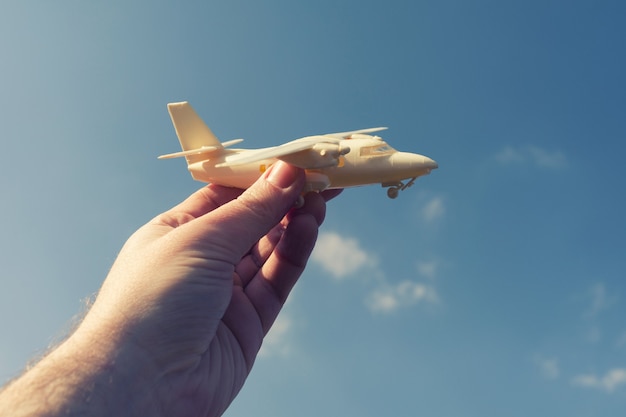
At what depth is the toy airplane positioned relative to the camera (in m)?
9.12

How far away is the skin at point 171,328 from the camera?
5.47 m

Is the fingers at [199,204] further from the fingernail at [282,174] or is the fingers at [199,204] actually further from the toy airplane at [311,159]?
the fingernail at [282,174]

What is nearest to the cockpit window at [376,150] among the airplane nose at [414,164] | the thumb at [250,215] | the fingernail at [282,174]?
the airplane nose at [414,164]

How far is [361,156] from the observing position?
9.75 meters

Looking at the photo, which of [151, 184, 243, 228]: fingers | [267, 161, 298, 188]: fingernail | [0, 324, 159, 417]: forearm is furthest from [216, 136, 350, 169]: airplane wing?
[0, 324, 159, 417]: forearm

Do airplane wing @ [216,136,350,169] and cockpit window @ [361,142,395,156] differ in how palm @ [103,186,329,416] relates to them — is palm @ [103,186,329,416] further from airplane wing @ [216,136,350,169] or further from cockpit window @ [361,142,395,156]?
cockpit window @ [361,142,395,156]

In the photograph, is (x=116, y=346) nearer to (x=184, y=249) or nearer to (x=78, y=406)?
(x=78, y=406)

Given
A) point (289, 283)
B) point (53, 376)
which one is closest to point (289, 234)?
point (289, 283)

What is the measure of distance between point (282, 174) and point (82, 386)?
517cm

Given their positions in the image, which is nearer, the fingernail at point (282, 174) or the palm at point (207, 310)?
the palm at point (207, 310)

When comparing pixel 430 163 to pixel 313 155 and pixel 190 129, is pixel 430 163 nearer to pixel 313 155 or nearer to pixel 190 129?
pixel 313 155

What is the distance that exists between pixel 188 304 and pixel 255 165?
14.0ft

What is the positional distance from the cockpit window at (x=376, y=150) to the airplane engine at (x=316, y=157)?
3.17 feet

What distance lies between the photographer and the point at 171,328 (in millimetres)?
6426
